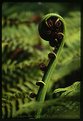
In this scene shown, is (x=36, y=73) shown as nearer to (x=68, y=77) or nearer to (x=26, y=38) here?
(x=68, y=77)

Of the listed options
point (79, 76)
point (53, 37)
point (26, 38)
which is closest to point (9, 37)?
point (26, 38)

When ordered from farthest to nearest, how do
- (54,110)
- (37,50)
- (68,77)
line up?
1. (37,50)
2. (68,77)
3. (54,110)

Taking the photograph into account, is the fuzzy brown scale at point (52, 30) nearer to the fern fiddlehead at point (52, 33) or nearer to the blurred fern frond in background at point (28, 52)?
the fern fiddlehead at point (52, 33)

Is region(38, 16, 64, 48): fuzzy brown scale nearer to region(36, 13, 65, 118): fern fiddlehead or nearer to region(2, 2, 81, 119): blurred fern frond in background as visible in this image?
region(36, 13, 65, 118): fern fiddlehead

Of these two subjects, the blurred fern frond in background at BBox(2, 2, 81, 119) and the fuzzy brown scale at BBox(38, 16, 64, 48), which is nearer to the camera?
the fuzzy brown scale at BBox(38, 16, 64, 48)

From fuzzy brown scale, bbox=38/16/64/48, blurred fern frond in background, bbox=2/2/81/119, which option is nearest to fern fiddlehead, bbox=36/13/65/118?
fuzzy brown scale, bbox=38/16/64/48

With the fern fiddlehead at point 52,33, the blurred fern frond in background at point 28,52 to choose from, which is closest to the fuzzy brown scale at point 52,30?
the fern fiddlehead at point 52,33
